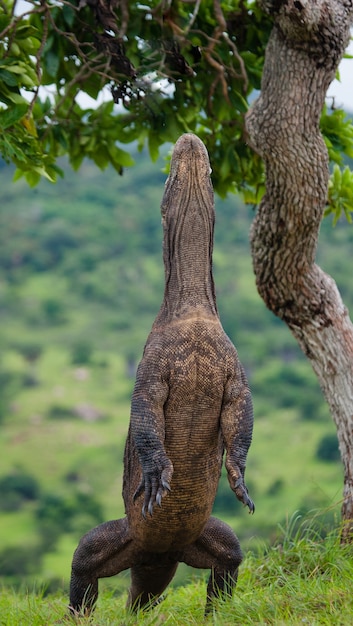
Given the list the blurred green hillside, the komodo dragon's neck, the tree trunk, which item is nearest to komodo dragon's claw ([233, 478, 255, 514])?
the komodo dragon's neck

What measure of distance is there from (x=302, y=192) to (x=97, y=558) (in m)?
2.58

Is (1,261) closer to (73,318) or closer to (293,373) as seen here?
(73,318)

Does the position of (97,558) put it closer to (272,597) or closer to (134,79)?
(272,597)

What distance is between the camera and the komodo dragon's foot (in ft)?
14.4

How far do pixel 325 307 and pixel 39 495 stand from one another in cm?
3888

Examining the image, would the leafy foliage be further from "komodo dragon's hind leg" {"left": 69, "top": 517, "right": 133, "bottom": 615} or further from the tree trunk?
"komodo dragon's hind leg" {"left": 69, "top": 517, "right": 133, "bottom": 615}

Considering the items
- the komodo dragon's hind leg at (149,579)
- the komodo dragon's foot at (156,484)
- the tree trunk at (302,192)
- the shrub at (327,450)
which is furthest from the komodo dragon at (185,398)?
the shrub at (327,450)

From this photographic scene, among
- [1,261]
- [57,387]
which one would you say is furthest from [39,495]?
[1,261]

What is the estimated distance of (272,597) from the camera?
4.91 meters

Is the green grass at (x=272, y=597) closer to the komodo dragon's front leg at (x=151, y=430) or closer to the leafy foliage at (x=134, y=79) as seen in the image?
the komodo dragon's front leg at (x=151, y=430)

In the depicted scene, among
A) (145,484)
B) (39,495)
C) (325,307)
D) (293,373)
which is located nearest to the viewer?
(145,484)

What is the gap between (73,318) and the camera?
2259 inches

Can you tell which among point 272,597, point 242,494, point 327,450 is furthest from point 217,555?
point 327,450

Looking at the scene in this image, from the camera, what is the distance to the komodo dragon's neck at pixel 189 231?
15.4 feet
